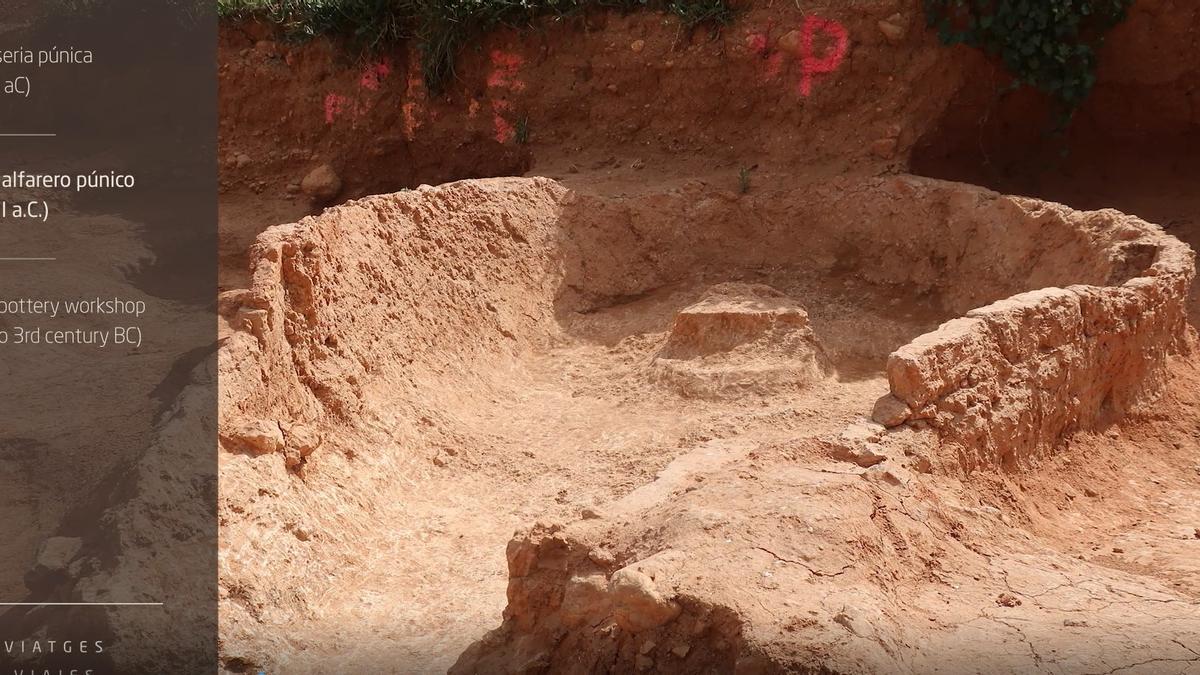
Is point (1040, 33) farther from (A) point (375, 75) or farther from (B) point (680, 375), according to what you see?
(A) point (375, 75)

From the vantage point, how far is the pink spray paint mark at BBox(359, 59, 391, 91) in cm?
1105

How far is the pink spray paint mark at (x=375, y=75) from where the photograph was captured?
11.1m

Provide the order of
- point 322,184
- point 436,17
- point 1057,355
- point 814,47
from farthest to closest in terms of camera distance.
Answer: point 322,184 < point 436,17 < point 814,47 < point 1057,355

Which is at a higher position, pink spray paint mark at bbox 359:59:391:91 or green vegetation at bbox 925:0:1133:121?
pink spray paint mark at bbox 359:59:391:91

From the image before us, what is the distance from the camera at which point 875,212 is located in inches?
342

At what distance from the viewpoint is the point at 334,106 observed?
11.4 meters

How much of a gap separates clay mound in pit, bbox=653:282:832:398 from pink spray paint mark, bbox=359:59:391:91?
4535mm

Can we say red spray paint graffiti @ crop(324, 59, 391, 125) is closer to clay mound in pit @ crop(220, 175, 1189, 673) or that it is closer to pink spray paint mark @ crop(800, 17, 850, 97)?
clay mound in pit @ crop(220, 175, 1189, 673)

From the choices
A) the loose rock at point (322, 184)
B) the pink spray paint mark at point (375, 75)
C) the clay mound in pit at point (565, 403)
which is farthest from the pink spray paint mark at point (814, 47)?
the loose rock at point (322, 184)

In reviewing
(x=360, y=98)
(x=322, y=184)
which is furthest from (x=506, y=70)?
(x=322, y=184)

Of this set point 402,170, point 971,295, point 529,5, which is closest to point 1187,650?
point 971,295

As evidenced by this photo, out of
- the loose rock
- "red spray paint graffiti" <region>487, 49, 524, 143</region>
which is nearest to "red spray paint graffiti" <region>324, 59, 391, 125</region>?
the loose rock

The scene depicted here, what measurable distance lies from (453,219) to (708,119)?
2698 millimetres

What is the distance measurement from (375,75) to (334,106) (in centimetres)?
57
